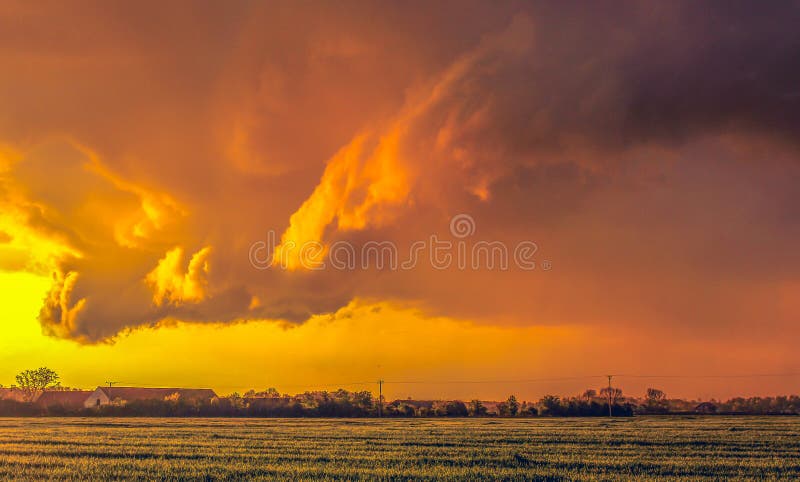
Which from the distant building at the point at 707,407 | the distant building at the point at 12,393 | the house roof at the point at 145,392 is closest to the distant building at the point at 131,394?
the house roof at the point at 145,392

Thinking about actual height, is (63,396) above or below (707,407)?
above

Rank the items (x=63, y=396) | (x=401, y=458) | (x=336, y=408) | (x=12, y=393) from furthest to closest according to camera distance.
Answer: (x=12, y=393) → (x=63, y=396) → (x=336, y=408) → (x=401, y=458)

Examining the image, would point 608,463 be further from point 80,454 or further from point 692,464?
point 80,454

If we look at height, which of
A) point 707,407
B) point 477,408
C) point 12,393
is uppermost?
point 477,408

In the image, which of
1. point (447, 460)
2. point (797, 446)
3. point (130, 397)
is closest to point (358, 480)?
point (447, 460)

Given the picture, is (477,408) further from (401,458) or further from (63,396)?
(63,396)

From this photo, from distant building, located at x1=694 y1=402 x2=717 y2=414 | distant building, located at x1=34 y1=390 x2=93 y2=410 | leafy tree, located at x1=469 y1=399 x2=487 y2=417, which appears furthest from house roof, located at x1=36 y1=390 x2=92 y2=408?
distant building, located at x1=694 y1=402 x2=717 y2=414

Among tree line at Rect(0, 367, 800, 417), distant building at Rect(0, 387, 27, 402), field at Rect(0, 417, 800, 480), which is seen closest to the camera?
field at Rect(0, 417, 800, 480)

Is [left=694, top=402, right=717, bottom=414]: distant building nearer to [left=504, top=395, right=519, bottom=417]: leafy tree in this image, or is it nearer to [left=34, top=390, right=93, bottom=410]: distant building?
[left=504, top=395, right=519, bottom=417]: leafy tree

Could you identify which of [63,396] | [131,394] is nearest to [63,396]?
[63,396]

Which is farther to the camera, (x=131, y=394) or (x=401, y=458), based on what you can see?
(x=131, y=394)

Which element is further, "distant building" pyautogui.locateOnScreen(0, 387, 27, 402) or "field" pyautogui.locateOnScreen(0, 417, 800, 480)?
"distant building" pyautogui.locateOnScreen(0, 387, 27, 402)

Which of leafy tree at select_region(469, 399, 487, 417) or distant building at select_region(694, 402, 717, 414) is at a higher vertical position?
leafy tree at select_region(469, 399, 487, 417)

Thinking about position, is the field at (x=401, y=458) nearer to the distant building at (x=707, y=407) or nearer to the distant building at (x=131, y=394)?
the distant building at (x=131, y=394)
